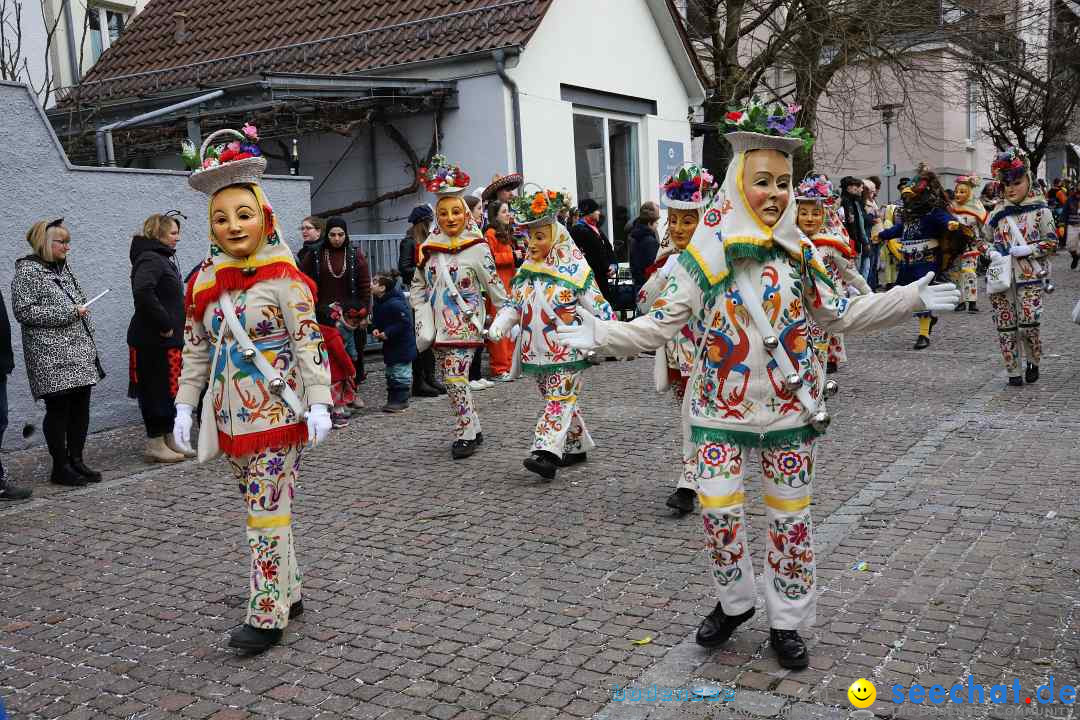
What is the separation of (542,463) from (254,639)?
2851 mm

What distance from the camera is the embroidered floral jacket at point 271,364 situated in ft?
15.1

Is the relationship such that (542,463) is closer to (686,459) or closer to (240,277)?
(686,459)

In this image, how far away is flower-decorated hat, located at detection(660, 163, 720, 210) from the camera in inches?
253

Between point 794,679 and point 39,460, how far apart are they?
7053mm

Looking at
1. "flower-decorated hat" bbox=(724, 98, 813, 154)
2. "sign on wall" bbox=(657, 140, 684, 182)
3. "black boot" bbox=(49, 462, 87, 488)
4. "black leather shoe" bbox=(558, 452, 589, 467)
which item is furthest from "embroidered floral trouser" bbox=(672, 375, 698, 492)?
"sign on wall" bbox=(657, 140, 684, 182)

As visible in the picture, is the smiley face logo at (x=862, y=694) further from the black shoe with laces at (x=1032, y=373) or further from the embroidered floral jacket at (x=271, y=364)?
the black shoe with laces at (x=1032, y=373)

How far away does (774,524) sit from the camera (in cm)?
417

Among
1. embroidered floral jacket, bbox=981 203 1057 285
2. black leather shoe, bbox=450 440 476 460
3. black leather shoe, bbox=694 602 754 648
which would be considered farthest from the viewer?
embroidered floral jacket, bbox=981 203 1057 285

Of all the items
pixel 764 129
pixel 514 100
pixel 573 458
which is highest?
pixel 514 100

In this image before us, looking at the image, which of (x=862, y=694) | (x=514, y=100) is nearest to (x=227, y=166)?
(x=862, y=694)

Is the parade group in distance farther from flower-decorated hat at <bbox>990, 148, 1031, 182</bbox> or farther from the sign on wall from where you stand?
the sign on wall

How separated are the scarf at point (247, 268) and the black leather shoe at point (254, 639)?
1433 millimetres

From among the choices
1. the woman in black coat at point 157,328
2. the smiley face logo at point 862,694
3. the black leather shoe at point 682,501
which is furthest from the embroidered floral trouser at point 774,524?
the woman in black coat at point 157,328

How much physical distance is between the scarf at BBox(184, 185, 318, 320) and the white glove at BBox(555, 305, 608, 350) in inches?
54.2
